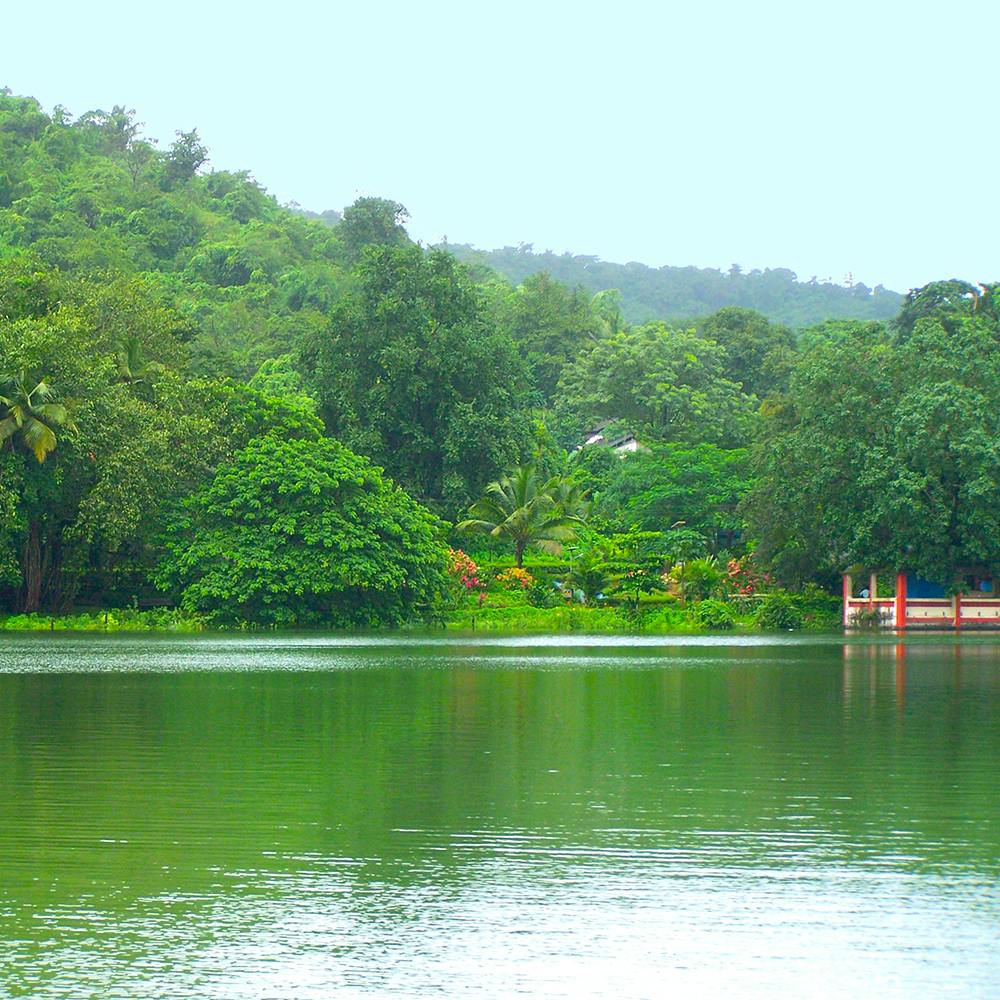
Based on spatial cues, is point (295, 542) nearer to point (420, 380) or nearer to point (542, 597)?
point (542, 597)

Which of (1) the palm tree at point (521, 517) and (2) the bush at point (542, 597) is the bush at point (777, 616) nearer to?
(2) the bush at point (542, 597)

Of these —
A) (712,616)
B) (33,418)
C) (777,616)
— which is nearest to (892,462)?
(777,616)

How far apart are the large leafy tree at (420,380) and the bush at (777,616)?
34.4 ft

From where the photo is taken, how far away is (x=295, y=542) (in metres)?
42.7

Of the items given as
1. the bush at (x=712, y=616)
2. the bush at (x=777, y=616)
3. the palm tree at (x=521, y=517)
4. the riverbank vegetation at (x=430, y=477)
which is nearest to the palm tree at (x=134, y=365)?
the riverbank vegetation at (x=430, y=477)

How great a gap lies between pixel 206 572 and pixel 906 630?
2017 cm

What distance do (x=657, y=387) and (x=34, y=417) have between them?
99.2 ft

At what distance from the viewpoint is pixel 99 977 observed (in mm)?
6773

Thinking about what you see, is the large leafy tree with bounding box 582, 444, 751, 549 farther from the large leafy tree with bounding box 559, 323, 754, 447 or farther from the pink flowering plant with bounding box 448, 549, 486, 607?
the large leafy tree with bounding box 559, 323, 754, 447

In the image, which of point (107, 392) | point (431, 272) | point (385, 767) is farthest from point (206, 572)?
point (385, 767)

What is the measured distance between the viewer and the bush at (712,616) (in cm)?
4503

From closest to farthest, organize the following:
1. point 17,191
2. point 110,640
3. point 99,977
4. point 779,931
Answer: point 99,977
point 779,931
point 110,640
point 17,191

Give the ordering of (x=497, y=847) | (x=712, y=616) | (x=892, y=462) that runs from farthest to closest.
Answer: (x=712, y=616)
(x=892, y=462)
(x=497, y=847)

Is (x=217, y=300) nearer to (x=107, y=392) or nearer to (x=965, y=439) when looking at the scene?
(x=107, y=392)
